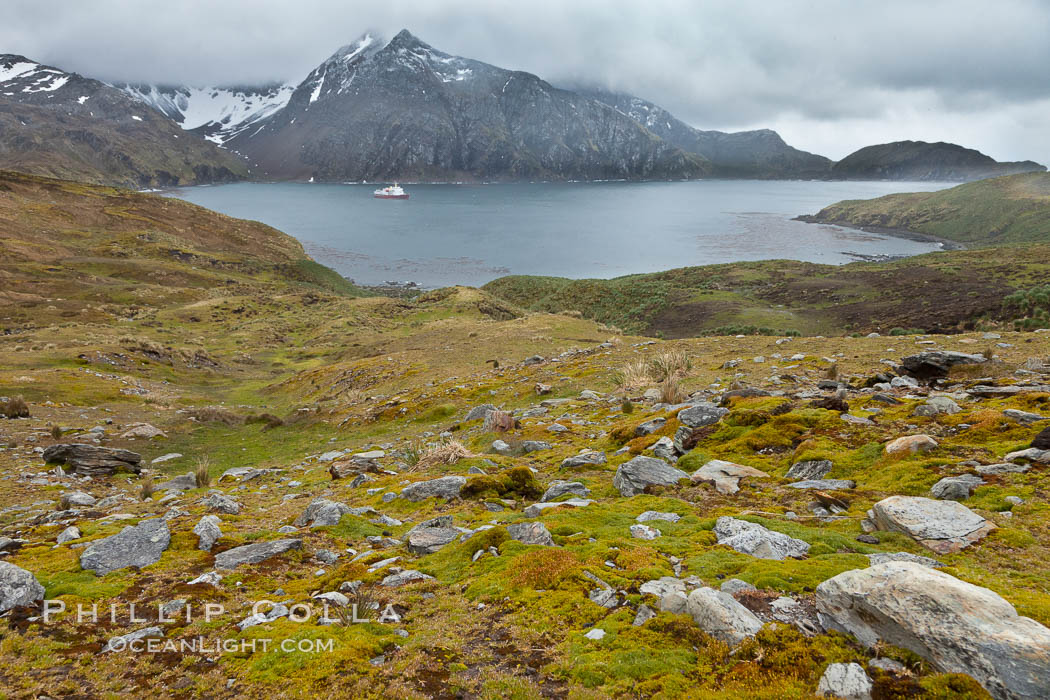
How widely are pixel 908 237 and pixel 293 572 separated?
233 meters

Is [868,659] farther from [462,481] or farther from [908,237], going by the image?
[908,237]

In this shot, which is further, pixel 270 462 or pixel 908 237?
pixel 908 237

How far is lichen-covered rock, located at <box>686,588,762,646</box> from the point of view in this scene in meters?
5.58

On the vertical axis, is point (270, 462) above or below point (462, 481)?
below

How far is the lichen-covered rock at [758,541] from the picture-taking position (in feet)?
25.0

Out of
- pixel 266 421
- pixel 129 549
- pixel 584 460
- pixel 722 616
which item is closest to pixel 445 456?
pixel 584 460

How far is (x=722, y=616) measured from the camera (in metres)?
5.75

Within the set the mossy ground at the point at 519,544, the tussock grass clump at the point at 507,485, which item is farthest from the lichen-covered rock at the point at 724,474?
the tussock grass clump at the point at 507,485

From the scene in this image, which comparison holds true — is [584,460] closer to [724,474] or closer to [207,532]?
[724,474]

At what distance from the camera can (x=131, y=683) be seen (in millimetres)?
5863

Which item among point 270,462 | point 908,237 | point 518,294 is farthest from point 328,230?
point 908,237

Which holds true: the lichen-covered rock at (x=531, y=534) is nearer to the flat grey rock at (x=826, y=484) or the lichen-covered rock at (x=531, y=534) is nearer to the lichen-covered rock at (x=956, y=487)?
the flat grey rock at (x=826, y=484)

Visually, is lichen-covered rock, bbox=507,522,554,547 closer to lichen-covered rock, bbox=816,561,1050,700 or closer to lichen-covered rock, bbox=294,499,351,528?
lichen-covered rock, bbox=294,499,351,528

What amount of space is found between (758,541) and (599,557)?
8.47 ft
